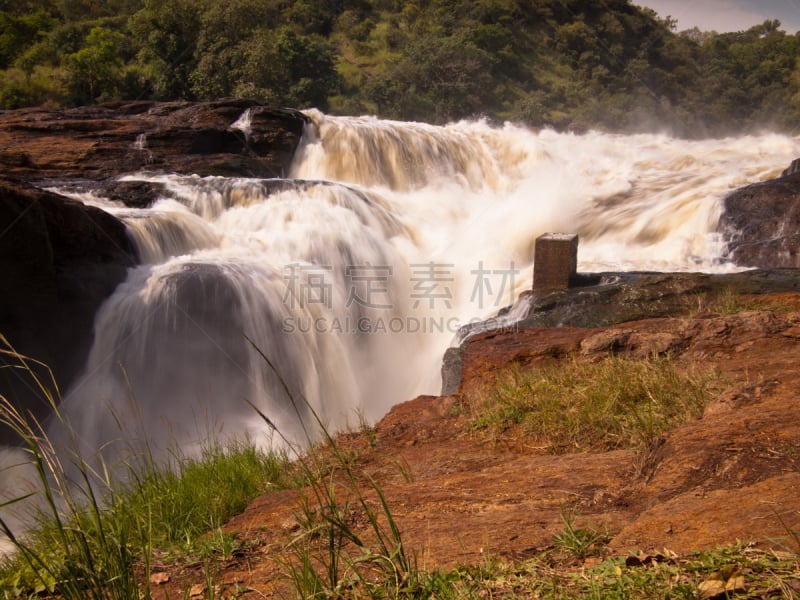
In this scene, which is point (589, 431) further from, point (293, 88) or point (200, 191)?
point (293, 88)

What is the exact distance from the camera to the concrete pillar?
821 centimetres

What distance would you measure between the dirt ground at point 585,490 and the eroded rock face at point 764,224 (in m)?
6.20

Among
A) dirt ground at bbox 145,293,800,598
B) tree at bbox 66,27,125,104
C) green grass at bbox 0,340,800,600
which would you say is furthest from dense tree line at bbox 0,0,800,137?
dirt ground at bbox 145,293,800,598

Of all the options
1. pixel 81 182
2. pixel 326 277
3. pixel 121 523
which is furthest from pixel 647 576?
pixel 81 182

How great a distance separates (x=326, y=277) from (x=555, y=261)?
384 cm

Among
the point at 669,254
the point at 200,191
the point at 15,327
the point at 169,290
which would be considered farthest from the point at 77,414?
the point at 669,254

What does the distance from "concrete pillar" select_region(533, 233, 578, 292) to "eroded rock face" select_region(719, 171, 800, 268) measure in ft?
12.3

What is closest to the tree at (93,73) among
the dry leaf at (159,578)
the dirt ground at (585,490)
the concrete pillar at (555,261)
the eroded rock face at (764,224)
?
the concrete pillar at (555,261)

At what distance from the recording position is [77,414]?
7.68 m

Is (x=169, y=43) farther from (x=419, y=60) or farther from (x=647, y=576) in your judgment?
(x=647, y=576)

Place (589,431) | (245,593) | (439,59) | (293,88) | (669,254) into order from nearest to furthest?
(245,593)
(589,431)
(669,254)
(293,88)
(439,59)

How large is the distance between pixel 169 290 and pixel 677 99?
125 ft

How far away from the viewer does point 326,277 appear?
34.7ft

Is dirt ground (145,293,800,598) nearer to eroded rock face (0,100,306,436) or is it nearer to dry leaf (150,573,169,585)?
dry leaf (150,573,169,585)
